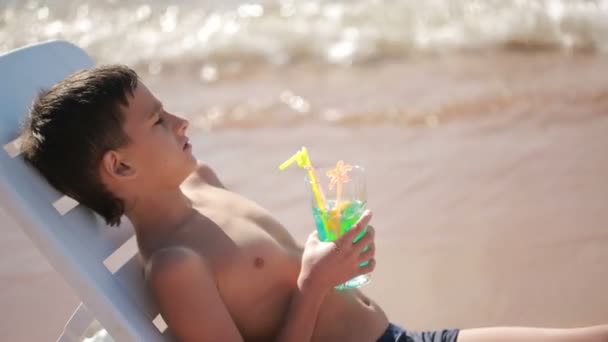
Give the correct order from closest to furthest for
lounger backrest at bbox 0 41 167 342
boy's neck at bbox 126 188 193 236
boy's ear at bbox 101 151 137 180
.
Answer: lounger backrest at bbox 0 41 167 342, boy's ear at bbox 101 151 137 180, boy's neck at bbox 126 188 193 236

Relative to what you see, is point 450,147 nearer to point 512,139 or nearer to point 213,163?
point 512,139

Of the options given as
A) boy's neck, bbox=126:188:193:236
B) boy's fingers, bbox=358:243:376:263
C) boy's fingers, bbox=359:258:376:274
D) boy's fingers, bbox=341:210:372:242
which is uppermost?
boy's neck, bbox=126:188:193:236

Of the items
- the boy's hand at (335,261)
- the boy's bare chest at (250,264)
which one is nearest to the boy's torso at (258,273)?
the boy's bare chest at (250,264)

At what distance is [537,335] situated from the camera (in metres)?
1.99

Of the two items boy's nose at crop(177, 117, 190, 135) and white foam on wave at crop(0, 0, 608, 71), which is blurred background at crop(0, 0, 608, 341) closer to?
white foam on wave at crop(0, 0, 608, 71)

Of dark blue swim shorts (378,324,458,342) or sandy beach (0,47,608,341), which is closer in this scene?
dark blue swim shorts (378,324,458,342)

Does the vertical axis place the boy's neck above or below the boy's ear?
below

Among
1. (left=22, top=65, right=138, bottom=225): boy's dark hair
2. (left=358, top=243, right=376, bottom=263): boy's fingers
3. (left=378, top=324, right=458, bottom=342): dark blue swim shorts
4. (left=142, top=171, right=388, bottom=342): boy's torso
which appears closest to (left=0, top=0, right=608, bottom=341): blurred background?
(left=378, top=324, right=458, bottom=342): dark blue swim shorts

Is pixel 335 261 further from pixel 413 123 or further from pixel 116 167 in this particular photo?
pixel 413 123

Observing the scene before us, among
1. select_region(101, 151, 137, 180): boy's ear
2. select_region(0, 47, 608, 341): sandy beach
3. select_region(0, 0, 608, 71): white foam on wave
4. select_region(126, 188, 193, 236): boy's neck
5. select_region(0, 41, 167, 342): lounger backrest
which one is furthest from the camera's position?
select_region(0, 0, 608, 71): white foam on wave

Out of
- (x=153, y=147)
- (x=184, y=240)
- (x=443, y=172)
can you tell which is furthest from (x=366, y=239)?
(x=443, y=172)

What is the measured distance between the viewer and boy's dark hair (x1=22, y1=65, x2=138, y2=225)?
1845mm

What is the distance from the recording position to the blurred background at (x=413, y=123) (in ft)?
10.0

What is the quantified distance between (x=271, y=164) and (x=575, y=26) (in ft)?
11.3
